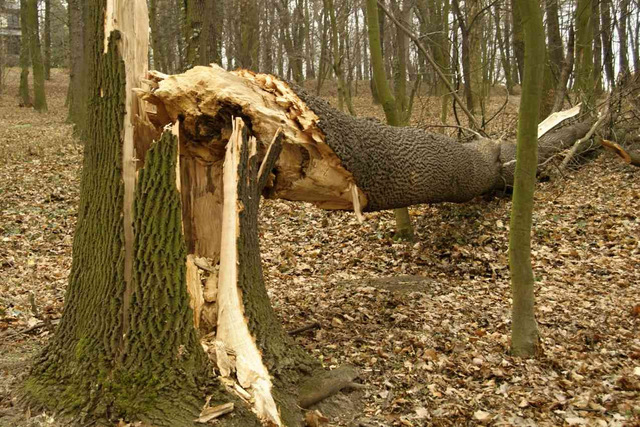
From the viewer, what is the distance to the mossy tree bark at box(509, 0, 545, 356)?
4.20 m

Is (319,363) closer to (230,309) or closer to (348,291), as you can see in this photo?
(230,309)

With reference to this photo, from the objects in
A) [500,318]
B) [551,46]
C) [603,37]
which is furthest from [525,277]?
[603,37]

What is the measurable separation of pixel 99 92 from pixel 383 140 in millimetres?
2625

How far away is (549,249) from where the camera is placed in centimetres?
720

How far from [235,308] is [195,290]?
0.30 meters

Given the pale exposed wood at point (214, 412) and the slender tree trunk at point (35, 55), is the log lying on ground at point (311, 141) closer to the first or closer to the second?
the pale exposed wood at point (214, 412)

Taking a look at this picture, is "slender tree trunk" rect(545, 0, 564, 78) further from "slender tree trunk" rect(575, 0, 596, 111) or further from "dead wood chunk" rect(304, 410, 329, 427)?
"dead wood chunk" rect(304, 410, 329, 427)

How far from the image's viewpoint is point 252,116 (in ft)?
13.6

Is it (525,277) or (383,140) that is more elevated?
(383,140)

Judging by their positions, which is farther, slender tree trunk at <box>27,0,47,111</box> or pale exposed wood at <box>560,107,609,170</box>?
slender tree trunk at <box>27,0,47,111</box>

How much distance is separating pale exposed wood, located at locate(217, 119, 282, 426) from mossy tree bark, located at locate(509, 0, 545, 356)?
2.07 m

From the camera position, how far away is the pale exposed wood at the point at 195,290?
3835 mm

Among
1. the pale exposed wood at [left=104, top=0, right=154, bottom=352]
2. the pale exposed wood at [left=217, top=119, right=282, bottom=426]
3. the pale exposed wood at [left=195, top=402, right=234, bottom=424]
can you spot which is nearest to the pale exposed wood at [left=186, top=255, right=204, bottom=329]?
the pale exposed wood at [left=217, top=119, right=282, bottom=426]

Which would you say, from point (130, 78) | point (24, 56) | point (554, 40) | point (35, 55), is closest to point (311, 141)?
point (130, 78)
